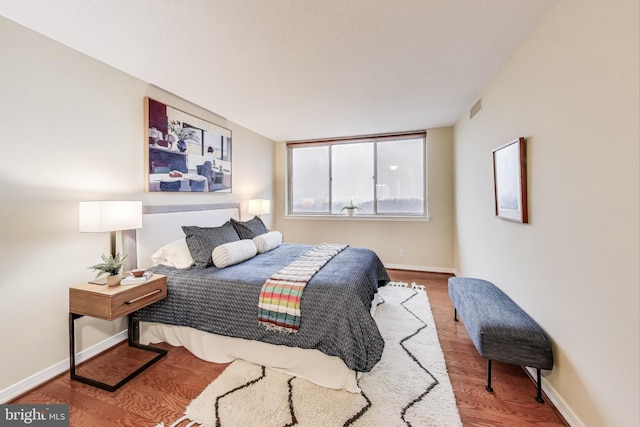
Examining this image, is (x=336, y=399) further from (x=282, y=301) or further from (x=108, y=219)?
A: (x=108, y=219)

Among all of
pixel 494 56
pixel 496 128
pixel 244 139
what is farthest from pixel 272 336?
pixel 244 139

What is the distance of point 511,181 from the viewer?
2.08 metres

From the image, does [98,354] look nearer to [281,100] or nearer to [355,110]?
[281,100]

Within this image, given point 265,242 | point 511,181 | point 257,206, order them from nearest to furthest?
point 511,181, point 265,242, point 257,206

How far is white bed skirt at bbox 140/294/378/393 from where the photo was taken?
5.78ft

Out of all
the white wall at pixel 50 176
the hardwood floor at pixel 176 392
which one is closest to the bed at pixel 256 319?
the hardwood floor at pixel 176 392

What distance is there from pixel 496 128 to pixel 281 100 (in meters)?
2.29

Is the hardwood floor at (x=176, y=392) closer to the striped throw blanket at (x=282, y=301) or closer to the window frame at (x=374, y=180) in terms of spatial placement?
the striped throw blanket at (x=282, y=301)

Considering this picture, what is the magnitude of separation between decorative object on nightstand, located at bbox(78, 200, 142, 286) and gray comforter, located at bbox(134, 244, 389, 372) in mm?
431

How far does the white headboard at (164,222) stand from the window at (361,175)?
2164mm

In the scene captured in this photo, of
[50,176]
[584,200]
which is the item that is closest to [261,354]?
[50,176]

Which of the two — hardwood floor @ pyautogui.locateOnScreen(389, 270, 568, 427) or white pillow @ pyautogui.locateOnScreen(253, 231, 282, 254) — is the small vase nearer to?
white pillow @ pyautogui.locateOnScreen(253, 231, 282, 254)

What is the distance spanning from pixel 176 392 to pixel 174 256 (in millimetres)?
1155

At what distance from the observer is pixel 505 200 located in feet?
7.24
